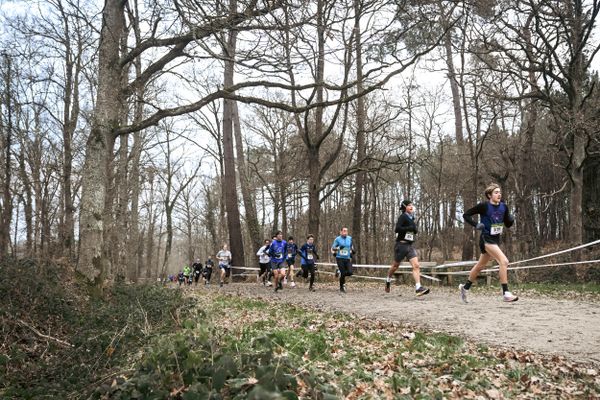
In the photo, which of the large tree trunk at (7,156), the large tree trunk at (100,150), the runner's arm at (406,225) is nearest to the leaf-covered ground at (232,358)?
the large tree trunk at (100,150)

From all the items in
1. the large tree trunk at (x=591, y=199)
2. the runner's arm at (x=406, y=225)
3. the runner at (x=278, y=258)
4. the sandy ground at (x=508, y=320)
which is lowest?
the sandy ground at (x=508, y=320)

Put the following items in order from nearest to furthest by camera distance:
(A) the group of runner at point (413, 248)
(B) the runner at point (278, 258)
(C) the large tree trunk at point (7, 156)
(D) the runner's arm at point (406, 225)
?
(A) the group of runner at point (413, 248) < (D) the runner's arm at point (406, 225) < (B) the runner at point (278, 258) < (C) the large tree trunk at point (7, 156)

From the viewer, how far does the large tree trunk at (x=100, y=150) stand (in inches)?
384

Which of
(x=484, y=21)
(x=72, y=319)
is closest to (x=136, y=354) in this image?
(x=72, y=319)

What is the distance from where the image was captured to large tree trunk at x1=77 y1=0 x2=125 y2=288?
9758 millimetres

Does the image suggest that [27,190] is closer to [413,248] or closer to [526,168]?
[413,248]

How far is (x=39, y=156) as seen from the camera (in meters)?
22.0

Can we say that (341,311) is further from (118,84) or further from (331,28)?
(118,84)

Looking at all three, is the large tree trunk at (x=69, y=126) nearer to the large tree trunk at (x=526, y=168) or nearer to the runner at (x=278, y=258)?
the runner at (x=278, y=258)

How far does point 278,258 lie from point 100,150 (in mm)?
8103

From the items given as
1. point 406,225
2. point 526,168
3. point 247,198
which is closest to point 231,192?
point 247,198

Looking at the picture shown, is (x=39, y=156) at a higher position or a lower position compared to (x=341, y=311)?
higher

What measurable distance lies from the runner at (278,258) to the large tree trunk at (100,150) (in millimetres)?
7078

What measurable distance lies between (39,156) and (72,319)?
16949 millimetres
